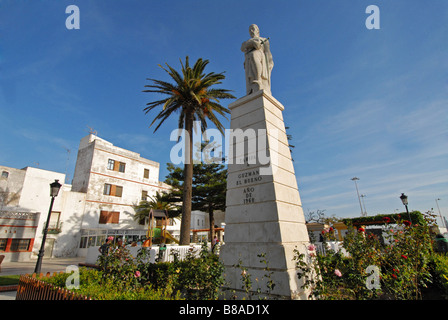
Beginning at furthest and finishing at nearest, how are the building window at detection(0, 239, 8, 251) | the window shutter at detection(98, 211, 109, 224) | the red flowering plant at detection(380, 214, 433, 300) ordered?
the window shutter at detection(98, 211, 109, 224) → the building window at detection(0, 239, 8, 251) → the red flowering plant at detection(380, 214, 433, 300)

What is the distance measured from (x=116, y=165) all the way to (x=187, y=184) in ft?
67.3

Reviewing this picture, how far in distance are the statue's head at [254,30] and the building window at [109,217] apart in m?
29.3

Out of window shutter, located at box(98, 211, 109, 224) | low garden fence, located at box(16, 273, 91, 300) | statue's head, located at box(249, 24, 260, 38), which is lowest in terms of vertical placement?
low garden fence, located at box(16, 273, 91, 300)

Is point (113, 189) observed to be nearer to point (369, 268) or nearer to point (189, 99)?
point (189, 99)

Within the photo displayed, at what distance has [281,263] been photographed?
17.8 ft

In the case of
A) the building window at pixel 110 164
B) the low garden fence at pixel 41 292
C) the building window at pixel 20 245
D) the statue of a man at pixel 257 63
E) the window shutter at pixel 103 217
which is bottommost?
the low garden fence at pixel 41 292

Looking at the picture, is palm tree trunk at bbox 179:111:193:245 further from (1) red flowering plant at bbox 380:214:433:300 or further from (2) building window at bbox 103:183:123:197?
(2) building window at bbox 103:183:123:197

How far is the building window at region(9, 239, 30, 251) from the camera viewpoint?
845 inches

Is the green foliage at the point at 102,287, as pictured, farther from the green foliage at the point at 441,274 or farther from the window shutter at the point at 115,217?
the window shutter at the point at 115,217

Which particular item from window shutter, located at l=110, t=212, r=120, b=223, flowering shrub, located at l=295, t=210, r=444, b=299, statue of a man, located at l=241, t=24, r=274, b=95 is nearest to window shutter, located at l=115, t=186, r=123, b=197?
window shutter, located at l=110, t=212, r=120, b=223

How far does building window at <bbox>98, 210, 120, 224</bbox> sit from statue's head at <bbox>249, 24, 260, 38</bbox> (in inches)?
1153

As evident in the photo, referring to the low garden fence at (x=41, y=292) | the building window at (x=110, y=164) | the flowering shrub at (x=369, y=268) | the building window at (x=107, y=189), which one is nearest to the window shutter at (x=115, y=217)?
the building window at (x=107, y=189)

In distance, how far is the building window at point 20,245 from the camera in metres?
21.5
